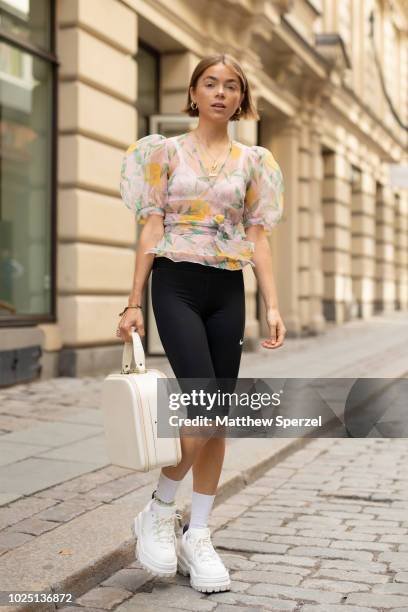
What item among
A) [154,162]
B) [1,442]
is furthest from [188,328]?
[1,442]

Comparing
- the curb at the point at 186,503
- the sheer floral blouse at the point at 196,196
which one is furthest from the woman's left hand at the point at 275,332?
the curb at the point at 186,503

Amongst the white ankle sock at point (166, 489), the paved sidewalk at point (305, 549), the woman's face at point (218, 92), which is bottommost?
the paved sidewalk at point (305, 549)

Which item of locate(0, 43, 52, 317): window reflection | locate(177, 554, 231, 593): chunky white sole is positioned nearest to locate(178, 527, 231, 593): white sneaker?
locate(177, 554, 231, 593): chunky white sole

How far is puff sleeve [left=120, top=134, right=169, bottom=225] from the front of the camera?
332 cm

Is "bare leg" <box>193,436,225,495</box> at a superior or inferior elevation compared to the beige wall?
inferior

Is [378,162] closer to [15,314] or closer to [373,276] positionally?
[373,276]

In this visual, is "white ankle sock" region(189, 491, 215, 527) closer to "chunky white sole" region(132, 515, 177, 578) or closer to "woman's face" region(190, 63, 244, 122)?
"chunky white sole" region(132, 515, 177, 578)

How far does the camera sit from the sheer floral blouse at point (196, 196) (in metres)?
3.27

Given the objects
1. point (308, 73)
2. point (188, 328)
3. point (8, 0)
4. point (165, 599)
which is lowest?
point (165, 599)

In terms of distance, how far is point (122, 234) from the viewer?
10.2m

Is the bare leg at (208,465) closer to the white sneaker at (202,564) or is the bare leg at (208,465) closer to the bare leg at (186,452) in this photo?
the bare leg at (186,452)

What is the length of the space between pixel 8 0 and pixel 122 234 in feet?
8.72

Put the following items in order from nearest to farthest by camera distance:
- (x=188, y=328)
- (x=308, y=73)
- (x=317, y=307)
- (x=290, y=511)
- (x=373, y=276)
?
(x=188, y=328), (x=290, y=511), (x=308, y=73), (x=317, y=307), (x=373, y=276)

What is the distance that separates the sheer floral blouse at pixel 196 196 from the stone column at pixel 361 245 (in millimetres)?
18989
